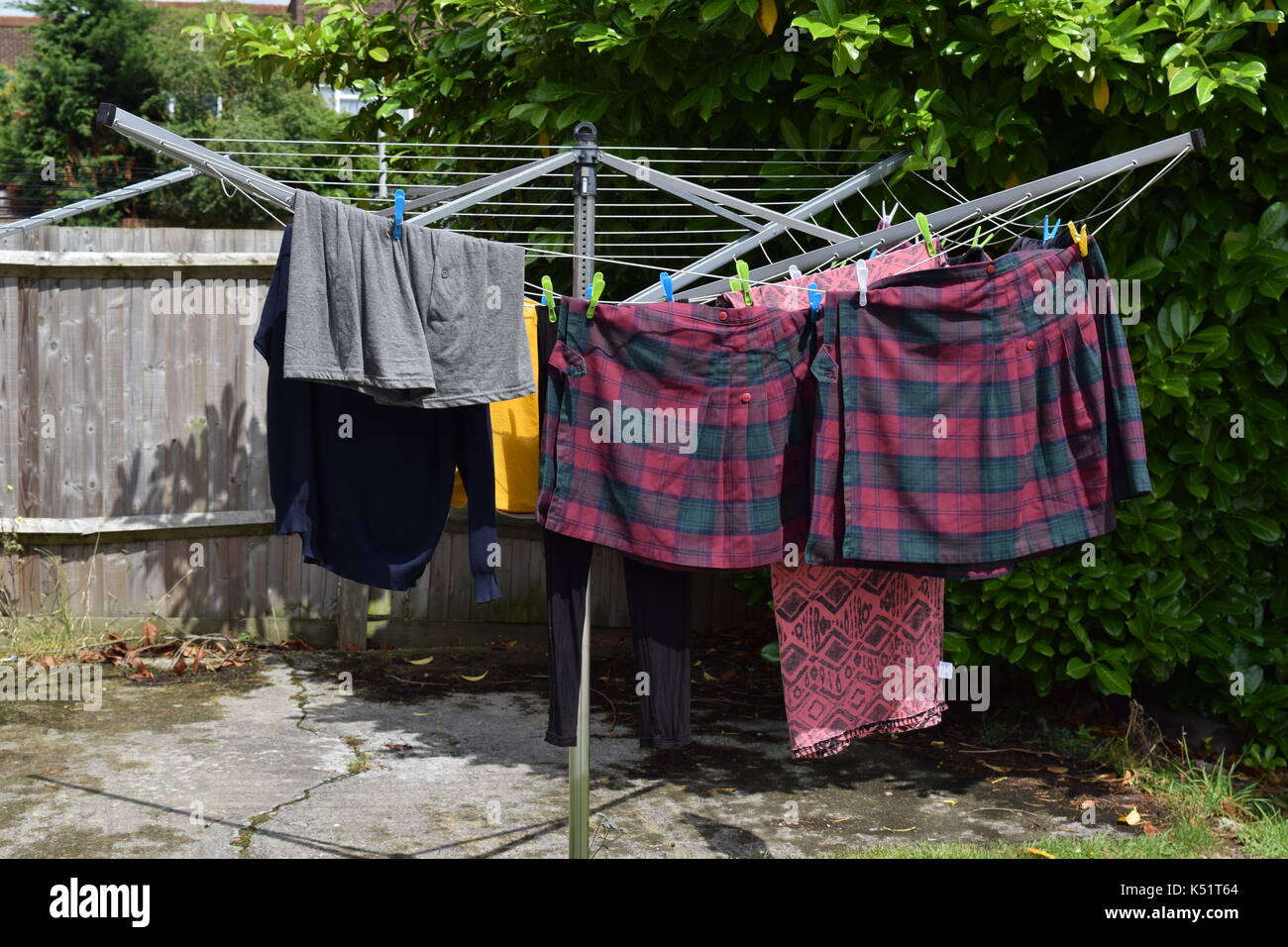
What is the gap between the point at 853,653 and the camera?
394cm

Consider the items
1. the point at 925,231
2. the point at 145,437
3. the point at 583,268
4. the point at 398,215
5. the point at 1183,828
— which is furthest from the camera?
the point at 145,437

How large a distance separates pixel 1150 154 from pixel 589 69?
2691 mm

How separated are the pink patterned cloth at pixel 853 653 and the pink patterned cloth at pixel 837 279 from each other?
85 cm

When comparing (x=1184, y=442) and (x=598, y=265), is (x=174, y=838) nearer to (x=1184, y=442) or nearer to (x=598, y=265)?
(x=598, y=265)

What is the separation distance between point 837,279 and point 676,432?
2.66ft

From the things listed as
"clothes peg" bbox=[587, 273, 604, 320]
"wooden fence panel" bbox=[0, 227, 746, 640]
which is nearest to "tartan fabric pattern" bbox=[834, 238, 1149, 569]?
"clothes peg" bbox=[587, 273, 604, 320]

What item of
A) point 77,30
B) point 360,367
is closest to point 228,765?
point 360,367

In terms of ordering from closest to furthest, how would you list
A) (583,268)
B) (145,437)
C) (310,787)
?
1. (583,268)
2. (310,787)
3. (145,437)

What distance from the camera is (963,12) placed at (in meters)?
4.87

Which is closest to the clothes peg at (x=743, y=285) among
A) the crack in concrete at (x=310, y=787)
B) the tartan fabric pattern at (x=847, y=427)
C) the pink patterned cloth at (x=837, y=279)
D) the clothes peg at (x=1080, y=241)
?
the pink patterned cloth at (x=837, y=279)

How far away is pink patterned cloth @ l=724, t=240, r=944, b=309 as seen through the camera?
387 centimetres

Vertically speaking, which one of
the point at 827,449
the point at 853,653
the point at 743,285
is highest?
the point at 743,285

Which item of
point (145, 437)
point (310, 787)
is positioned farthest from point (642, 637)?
point (145, 437)

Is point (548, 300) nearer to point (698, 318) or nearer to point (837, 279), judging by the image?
point (698, 318)
